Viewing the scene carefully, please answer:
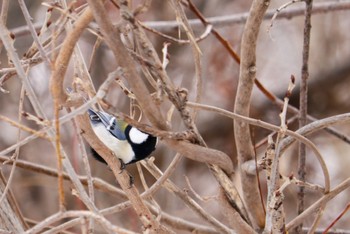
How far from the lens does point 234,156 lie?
10.1 feet

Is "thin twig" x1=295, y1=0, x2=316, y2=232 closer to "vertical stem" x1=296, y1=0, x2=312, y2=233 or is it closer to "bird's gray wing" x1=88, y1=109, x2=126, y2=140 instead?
"vertical stem" x1=296, y1=0, x2=312, y2=233

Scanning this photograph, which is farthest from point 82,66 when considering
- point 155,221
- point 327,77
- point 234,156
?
point 327,77

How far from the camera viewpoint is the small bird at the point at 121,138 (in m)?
1.25

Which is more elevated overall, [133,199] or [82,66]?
[82,66]

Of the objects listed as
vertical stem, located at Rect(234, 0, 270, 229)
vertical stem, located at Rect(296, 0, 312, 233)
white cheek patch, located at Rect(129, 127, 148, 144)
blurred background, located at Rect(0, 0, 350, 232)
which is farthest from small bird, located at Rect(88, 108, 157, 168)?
blurred background, located at Rect(0, 0, 350, 232)

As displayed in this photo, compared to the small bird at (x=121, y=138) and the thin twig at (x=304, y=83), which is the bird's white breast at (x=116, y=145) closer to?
the small bird at (x=121, y=138)

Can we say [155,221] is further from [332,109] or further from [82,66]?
[332,109]

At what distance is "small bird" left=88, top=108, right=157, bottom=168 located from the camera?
125cm

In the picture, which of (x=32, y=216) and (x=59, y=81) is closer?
(x=59, y=81)

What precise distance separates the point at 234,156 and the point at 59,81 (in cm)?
221

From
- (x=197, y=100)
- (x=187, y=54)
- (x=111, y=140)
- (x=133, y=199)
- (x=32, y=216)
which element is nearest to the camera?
(x=133, y=199)

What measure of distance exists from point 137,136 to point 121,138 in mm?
53

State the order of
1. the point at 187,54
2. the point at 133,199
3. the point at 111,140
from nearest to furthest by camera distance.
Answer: the point at 133,199
the point at 111,140
the point at 187,54

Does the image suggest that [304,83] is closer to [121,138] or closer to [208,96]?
[121,138]
